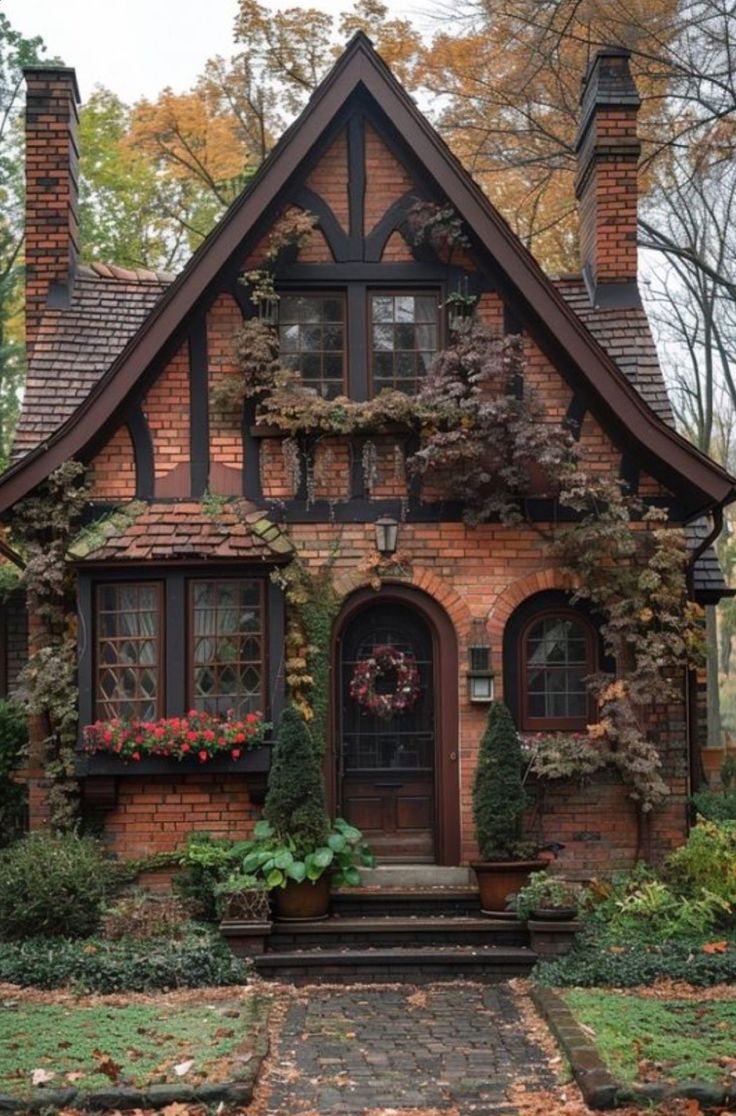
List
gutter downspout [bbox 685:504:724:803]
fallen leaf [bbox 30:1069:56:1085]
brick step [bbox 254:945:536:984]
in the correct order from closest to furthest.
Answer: fallen leaf [bbox 30:1069:56:1085]
brick step [bbox 254:945:536:984]
gutter downspout [bbox 685:504:724:803]

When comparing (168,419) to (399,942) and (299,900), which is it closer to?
(299,900)

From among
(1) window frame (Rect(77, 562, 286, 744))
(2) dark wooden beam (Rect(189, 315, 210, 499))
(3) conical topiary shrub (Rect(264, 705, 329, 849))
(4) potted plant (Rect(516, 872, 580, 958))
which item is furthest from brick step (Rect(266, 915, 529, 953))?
(2) dark wooden beam (Rect(189, 315, 210, 499))

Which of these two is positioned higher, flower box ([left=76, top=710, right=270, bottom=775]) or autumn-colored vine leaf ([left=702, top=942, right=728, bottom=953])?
flower box ([left=76, top=710, right=270, bottom=775])

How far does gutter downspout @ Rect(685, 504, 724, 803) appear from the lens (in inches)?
554

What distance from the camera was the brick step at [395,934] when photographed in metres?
12.0

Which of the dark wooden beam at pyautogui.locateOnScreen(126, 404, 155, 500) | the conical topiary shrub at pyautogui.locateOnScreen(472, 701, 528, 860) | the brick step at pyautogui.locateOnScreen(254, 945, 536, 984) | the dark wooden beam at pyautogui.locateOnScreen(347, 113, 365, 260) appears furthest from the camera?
the dark wooden beam at pyautogui.locateOnScreen(347, 113, 365, 260)

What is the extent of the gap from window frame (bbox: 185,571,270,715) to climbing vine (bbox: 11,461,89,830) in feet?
3.46

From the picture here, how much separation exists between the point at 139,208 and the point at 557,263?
8.02m

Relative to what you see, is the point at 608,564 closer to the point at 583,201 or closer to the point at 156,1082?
the point at 583,201

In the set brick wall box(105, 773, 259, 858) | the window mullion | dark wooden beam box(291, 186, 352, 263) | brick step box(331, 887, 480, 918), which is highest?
dark wooden beam box(291, 186, 352, 263)

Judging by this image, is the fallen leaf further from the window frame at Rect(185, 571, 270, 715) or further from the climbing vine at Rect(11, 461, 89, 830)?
the window frame at Rect(185, 571, 270, 715)

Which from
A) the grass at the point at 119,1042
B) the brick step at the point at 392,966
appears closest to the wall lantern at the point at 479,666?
the brick step at the point at 392,966

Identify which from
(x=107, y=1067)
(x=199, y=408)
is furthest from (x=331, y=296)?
(x=107, y=1067)

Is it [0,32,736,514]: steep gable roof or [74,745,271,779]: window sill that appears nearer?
[74,745,271,779]: window sill
